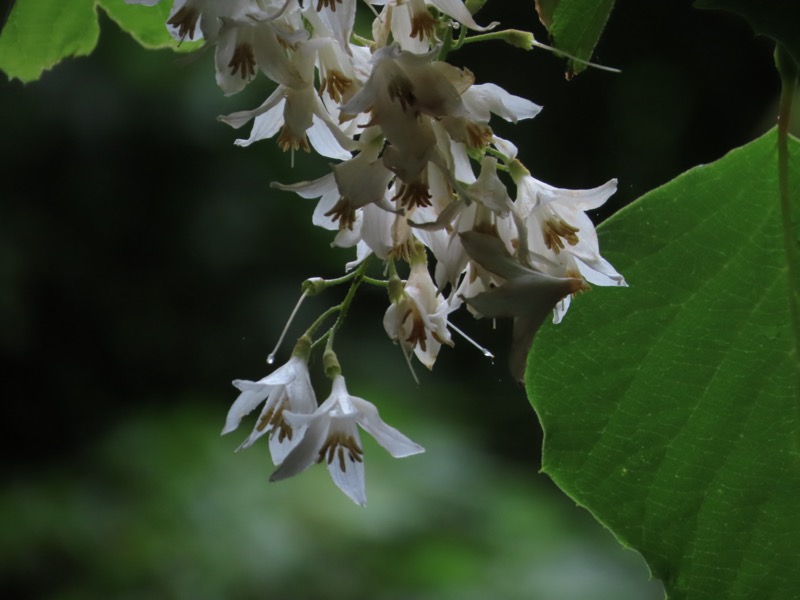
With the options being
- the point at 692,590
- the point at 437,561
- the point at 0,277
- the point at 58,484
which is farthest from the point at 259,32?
the point at 0,277

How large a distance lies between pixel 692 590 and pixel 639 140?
2.96m

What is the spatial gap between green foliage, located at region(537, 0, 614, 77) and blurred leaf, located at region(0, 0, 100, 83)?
573 millimetres

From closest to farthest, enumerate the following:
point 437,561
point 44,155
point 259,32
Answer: point 259,32, point 437,561, point 44,155

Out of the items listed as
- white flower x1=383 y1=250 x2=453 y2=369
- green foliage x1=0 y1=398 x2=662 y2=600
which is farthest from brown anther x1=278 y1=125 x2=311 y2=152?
green foliage x1=0 y1=398 x2=662 y2=600

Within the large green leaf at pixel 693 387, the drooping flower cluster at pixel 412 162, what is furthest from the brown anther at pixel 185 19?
the large green leaf at pixel 693 387

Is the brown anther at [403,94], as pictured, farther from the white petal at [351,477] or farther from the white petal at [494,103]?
the white petal at [351,477]

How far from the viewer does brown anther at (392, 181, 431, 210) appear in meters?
0.58

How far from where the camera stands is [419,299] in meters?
0.69

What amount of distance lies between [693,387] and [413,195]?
0.35 meters

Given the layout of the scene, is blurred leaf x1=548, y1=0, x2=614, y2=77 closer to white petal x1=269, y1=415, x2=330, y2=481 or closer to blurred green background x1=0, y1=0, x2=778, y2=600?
white petal x1=269, y1=415, x2=330, y2=481

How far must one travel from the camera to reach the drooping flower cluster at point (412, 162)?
0.58 metres

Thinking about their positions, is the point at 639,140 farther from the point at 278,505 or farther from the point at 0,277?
the point at 0,277

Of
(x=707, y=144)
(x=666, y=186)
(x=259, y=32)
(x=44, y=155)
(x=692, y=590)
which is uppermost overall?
(x=259, y=32)

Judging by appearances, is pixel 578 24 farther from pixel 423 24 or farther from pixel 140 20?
pixel 140 20
